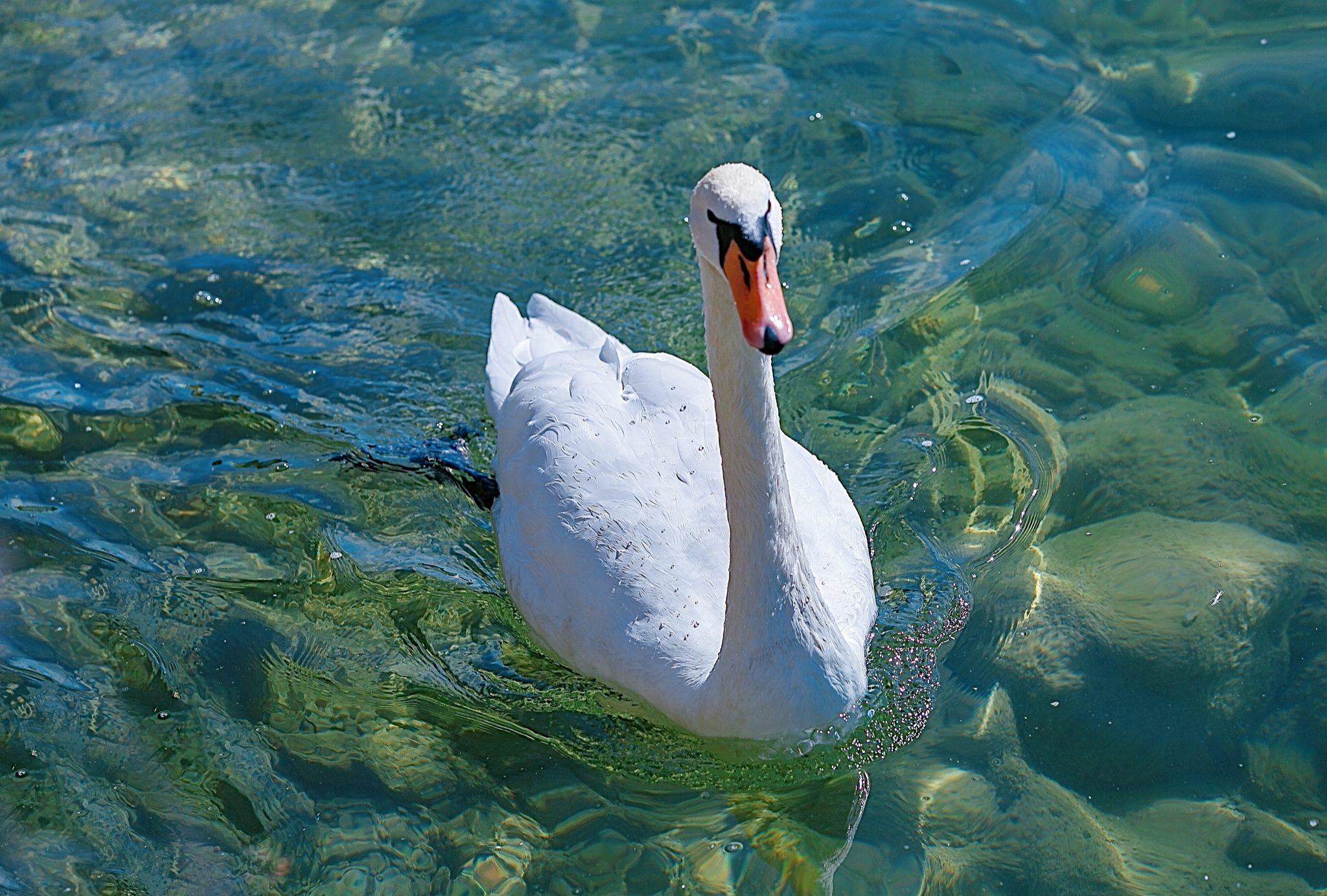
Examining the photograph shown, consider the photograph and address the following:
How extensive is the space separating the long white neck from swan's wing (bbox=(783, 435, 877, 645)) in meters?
0.28

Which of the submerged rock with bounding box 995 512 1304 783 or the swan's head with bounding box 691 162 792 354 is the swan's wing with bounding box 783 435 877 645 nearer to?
the submerged rock with bounding box 995 512 1304 783

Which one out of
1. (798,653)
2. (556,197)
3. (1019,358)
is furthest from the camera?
(556,197)

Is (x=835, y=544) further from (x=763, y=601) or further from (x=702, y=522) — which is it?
(x=763, y=601)

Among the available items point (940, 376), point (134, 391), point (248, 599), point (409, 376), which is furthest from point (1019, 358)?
point (134, 391)

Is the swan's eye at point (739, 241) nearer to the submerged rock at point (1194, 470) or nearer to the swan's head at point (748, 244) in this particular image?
the swan's head at point (748, 244)

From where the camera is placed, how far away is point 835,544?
194 inches

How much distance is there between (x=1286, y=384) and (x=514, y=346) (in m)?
3.64

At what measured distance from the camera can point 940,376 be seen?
6.45m

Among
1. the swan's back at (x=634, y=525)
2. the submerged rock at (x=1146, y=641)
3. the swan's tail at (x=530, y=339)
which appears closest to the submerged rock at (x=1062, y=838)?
the submerged rock at (x=1146, y=641)

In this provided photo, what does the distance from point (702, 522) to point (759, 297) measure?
1.45 meters

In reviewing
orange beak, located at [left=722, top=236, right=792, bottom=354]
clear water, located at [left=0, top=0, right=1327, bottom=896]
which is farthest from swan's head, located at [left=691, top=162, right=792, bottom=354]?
clear water, located at [left=0, top=0, right=1327, bottom=896]

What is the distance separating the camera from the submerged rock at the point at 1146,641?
472 cm

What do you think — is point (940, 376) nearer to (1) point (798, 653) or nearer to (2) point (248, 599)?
(1) point (798, 653)

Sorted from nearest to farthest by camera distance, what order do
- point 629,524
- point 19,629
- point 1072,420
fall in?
point 629,524, point 19,629, point 1072,420
